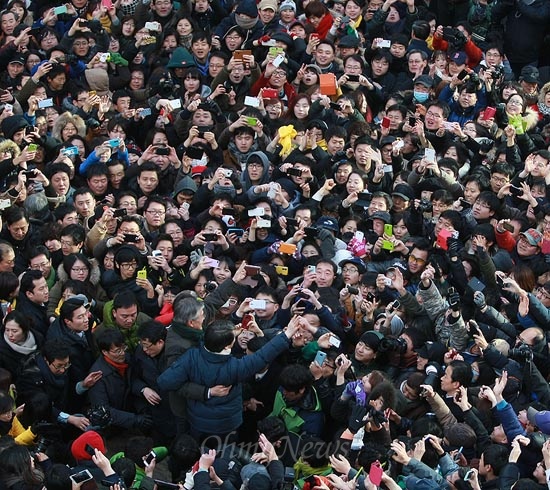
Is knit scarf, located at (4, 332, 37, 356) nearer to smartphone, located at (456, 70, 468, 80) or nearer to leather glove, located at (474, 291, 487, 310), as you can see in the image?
leather glove, located at (474, 291, 487, 310)

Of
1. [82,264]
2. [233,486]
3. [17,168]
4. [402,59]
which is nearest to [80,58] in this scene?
[17,168]

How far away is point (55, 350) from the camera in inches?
297

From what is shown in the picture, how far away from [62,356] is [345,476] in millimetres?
2074

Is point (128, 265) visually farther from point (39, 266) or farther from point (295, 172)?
point (295, 172)

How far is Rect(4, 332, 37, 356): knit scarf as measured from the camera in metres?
7.77

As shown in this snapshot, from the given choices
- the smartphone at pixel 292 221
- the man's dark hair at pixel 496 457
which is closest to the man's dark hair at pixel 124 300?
the smartphone at pixel 292 221

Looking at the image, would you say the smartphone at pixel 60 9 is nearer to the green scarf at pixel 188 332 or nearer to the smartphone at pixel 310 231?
the smartphone at pixel 310 231

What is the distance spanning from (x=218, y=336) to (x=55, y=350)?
114cm

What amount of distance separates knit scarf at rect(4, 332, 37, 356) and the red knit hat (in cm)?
109

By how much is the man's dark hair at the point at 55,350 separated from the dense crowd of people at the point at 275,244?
0.02 metres

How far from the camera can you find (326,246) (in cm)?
931

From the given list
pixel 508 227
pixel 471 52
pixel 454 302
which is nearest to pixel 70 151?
pixel 508 227

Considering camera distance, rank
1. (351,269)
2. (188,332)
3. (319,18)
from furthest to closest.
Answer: (319,18) < (351,269) < (188,332)

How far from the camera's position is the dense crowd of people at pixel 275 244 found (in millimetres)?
7094
